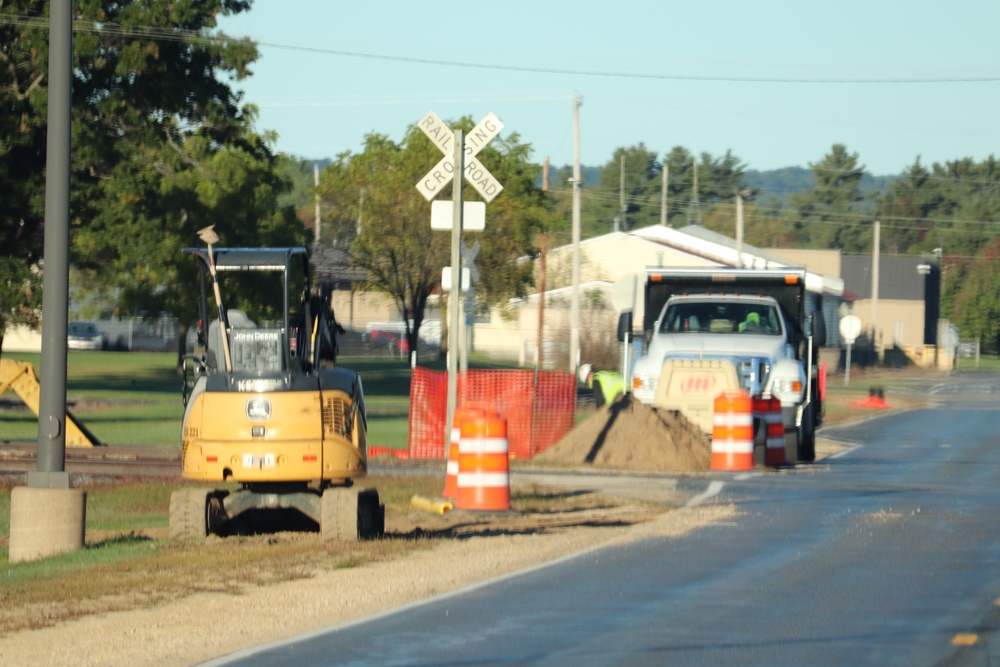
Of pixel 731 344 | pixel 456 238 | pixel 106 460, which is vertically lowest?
pixel 106 460

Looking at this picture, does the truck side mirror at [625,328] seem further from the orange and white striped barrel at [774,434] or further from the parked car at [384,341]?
the parked car at [384,341]

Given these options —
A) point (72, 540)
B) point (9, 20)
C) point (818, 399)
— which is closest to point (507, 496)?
point (72, 540)

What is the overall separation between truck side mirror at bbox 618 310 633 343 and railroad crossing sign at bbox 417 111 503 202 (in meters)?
8.73

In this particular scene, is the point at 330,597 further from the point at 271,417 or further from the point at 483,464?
the point at 483,464

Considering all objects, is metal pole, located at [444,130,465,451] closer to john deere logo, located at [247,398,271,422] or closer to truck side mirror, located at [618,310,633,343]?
→ john deere logo, located at [247,398,271,422]

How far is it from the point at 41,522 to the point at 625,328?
48.1 ft

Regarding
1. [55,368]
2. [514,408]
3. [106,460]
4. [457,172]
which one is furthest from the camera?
[514,408]

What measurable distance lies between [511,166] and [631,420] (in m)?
45.0

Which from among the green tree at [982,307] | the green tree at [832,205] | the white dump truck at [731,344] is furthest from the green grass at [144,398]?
the green tree at [832,205]

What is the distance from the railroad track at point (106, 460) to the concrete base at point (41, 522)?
731 cm

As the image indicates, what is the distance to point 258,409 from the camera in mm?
13180

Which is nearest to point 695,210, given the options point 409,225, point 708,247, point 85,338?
point 708,247

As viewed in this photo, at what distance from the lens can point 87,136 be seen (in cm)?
3450

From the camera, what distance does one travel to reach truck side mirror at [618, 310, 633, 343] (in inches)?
1034
